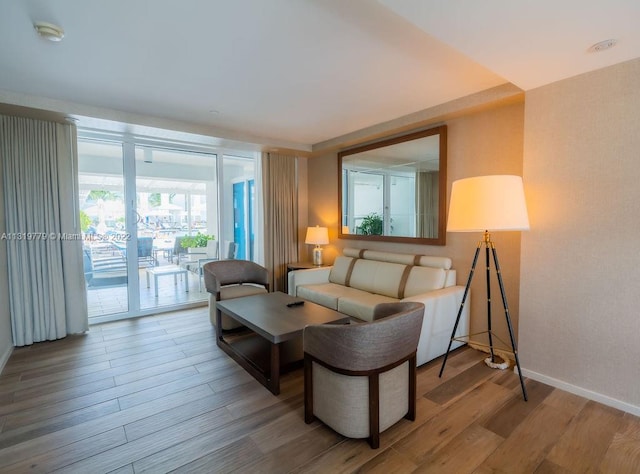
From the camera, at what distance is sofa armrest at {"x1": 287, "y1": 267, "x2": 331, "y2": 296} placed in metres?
4.12

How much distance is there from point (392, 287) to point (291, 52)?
98.8 inches

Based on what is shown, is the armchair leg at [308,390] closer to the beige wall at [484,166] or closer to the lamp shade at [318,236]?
the beige wall at [484,166]

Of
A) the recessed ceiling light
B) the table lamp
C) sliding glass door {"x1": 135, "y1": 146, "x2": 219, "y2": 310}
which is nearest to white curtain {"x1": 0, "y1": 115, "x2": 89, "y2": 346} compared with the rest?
sliding glass door {"x1": 135, "y1": 146, "x2": 219, "y2": 310}

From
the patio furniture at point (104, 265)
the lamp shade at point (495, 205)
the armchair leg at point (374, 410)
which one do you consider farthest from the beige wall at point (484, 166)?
the patio furniture at point (104, 265)

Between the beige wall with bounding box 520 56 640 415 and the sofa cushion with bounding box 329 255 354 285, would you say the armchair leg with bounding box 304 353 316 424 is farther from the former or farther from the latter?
the sofa cushion with bounding box 329 255 354 285

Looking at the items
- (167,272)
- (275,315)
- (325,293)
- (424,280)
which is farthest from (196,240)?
(424,280)

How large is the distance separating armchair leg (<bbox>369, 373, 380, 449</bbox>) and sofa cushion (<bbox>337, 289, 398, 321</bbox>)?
1.29 meters

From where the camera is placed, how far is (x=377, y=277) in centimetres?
375

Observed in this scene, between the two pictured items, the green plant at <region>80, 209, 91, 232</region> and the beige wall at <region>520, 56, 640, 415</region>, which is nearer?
the beige wall at <region>520, 56, 640, 415</region>

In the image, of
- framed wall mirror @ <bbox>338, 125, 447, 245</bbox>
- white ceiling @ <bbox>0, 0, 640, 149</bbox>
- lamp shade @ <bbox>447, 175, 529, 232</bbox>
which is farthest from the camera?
framed wall mirror @ <bbox>338, 125, 447, 245</bbox>

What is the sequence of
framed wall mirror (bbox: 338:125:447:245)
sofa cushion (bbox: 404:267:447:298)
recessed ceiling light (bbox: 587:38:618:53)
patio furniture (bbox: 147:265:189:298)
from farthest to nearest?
patio furniture (bbox: 147:265:189:298) → framed wall mirror (bbox: 338:125:447:245) → sofa cushion (bbox: 404:267:447:298) → recessed ceiling light (bbox: 587:38:618:53)

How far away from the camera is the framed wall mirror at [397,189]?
11.5 ft

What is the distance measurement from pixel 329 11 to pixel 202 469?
2.55 metres

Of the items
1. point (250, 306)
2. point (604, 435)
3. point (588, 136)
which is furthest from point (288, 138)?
point (604, 435)
